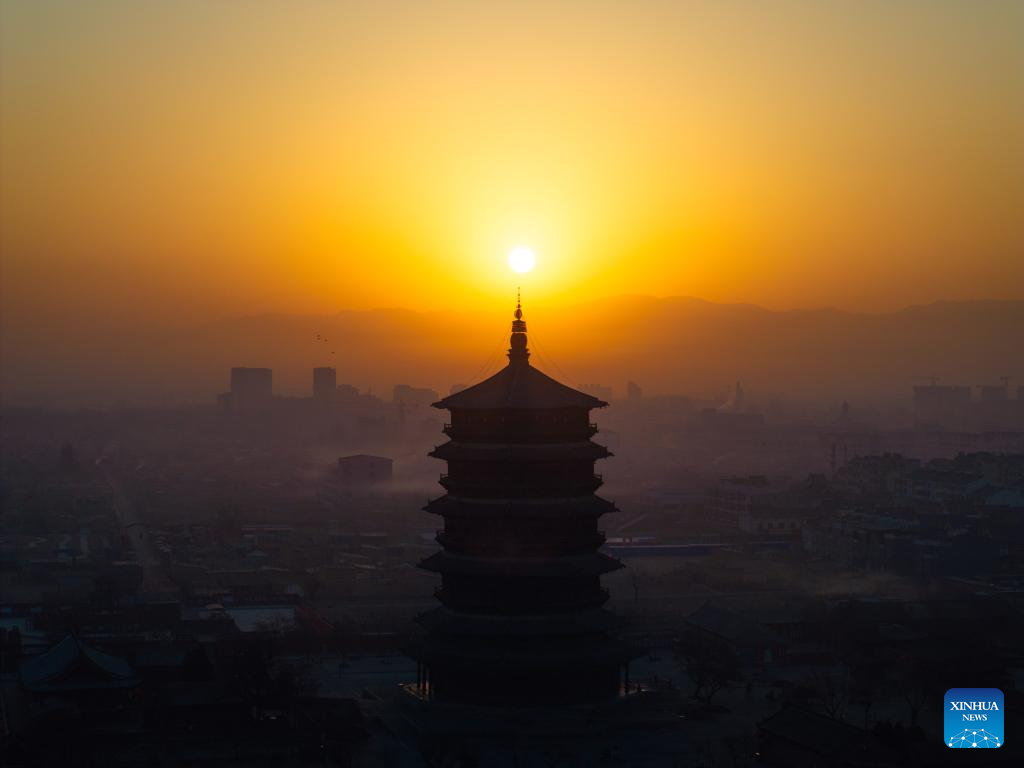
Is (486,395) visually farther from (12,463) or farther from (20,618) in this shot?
(12,463)

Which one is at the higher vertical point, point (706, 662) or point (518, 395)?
point (518, 395)

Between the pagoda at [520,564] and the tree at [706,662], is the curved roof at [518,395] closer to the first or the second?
the pagoda at [520,564]

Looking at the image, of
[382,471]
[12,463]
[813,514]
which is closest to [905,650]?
[813,514]

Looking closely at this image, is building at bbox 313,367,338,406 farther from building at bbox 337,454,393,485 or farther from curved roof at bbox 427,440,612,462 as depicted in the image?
curved roof at bbox 427,440,612,462

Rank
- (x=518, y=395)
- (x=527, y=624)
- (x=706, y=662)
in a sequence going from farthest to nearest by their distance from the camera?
(x=706, y=662), (x=518, y=395), (x=527, y=624)

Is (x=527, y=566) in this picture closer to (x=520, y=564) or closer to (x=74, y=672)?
(x=520, y=564)
